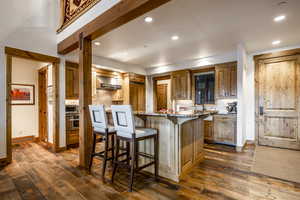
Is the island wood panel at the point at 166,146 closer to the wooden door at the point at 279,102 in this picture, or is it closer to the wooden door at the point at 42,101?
the wooden door at the point at 279,102

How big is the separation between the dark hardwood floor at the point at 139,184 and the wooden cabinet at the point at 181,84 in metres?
2.70

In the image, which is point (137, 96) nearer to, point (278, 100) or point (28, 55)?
point (28, 55)

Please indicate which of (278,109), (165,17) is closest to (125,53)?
(165,17)

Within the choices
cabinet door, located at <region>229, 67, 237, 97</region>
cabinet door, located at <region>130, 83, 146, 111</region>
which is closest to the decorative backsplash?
cabinet door, located at <region>130, 83, 146, 111</region>

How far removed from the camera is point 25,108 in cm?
464

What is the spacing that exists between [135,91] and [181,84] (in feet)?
5.92

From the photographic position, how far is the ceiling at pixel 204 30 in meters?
2.30

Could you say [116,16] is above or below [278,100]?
above

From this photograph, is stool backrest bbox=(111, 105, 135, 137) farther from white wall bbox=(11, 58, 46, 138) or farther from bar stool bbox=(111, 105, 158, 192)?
white wall bbox=(11, 58, 46, 138)

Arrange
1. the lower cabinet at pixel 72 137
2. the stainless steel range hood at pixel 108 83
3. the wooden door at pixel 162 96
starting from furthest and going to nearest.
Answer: the wooden door at pixel 162 96, the stainless steel range hood at pixel 108 83, the lower cabinet at pixel 72 137

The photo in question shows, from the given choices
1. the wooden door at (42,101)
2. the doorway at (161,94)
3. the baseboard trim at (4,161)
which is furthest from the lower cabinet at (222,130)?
the wooden door at (42,101)

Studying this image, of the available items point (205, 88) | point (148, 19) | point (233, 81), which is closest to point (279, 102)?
point (233, 81)

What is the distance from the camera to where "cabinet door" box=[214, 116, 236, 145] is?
4070mm

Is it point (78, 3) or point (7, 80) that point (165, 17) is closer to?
point (78, 3)
